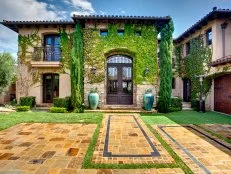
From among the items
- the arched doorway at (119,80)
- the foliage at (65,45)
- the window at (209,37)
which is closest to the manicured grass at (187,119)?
the arched doorway at (119,80)

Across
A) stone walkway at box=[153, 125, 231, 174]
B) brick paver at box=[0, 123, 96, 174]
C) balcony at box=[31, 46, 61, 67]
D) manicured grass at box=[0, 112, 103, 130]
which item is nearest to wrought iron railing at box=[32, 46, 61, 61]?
balcony at box=[31, 46, 61, 67]

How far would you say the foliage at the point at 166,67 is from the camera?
425 inches

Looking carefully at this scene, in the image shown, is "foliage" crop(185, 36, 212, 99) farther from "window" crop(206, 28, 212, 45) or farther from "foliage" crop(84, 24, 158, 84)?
"foliage" crop(84, 24, 158, 84)

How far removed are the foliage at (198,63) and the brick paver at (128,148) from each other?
776cm

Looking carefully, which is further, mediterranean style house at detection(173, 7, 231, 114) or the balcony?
the balcony

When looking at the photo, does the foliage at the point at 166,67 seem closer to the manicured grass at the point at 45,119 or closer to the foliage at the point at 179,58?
the manicured grass at the point at 45,119

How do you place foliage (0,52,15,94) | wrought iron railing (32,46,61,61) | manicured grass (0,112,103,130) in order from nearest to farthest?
manicured grass (0,112,103,130) < foliage (0,52,15,94) < wrought iron railing (32,46,61,61)

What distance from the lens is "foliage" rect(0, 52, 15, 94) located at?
41.1 ft

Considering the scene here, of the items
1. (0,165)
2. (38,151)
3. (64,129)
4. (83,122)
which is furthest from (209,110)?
(0,165)

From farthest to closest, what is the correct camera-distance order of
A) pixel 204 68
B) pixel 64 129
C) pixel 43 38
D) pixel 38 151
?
pixel 43 38
pixel 204 68
pixel 64 129
pixel 38 151

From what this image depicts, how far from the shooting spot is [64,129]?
648 cm

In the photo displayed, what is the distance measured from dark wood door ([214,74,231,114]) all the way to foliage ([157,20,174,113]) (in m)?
3.21

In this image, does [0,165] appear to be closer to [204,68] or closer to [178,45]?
[204,68]

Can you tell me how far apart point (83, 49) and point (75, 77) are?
2.05 m
